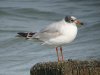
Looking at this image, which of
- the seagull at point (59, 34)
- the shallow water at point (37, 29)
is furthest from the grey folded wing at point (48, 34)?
the shallow water at point (37, 29)

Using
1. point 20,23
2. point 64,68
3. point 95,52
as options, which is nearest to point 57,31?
point 64,68

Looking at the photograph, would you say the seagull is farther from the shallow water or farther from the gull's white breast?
the shallow water

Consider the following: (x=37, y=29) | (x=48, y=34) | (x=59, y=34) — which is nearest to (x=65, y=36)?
(x=59, y=34)

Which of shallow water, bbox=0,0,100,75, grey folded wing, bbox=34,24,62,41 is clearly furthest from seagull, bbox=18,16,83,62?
shallow water, bbox=0,0,100,75

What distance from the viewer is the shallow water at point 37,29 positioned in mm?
11547

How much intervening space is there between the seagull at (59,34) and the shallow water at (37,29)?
233 centimetres

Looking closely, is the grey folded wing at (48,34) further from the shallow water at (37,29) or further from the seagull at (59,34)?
the shallow water at (37,29)

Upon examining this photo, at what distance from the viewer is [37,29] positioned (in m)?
14.7

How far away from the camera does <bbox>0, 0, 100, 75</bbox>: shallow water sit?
1155 cm

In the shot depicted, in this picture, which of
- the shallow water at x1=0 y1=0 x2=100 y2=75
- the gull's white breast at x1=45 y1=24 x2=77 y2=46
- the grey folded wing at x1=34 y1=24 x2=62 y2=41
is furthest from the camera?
the shallow water at x1=0 y1=0 x2=100 y2=75

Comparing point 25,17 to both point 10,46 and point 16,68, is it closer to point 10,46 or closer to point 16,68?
point 10,46

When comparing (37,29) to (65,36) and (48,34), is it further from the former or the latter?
(65,36)

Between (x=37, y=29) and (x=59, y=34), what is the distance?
7.47 metres

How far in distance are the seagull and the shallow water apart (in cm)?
233
